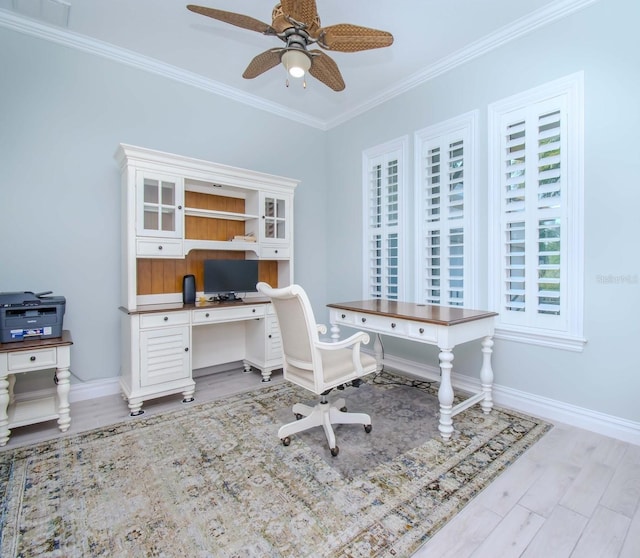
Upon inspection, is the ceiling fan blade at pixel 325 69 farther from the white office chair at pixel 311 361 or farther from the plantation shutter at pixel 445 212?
the white office chair at pixel 311 361

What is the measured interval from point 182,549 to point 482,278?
2.77 meters

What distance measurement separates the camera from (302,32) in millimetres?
1950

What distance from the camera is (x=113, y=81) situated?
3.04 metres

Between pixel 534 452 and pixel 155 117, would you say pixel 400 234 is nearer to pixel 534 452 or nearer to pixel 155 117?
pixel 534 452

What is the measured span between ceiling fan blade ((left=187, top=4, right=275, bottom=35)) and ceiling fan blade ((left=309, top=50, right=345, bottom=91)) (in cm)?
31

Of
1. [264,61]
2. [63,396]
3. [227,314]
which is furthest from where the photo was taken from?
[227,314]

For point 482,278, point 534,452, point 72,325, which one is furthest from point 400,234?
point 72,325

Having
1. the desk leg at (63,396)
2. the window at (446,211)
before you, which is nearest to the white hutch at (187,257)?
the desk leg at (63,396)

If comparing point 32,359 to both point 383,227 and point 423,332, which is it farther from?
point 383,227

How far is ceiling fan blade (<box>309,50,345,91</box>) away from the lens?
2156mm

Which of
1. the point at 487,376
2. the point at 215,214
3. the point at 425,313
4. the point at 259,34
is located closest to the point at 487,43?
the point at 259,34

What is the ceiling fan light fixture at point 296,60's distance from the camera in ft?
6.68

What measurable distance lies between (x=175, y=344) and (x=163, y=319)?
242mm

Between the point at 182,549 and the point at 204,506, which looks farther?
the point at 204,506
